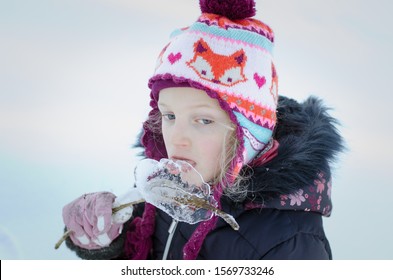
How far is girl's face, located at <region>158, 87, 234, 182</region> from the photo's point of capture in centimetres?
134

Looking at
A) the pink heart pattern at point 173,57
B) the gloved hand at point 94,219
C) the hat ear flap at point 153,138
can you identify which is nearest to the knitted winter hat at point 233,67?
the pink heart pattern at point 173,57

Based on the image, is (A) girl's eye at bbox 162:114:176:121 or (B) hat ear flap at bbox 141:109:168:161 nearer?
(A) girl's eye at bbox 162:114:176:121

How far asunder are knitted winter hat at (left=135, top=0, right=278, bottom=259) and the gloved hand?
0.25 m

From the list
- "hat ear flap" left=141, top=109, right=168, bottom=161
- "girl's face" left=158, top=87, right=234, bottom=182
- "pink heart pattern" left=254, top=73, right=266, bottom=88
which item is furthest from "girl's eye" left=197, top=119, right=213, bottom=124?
"hat ear flap" left=141, top=109, right=168, bottom=161

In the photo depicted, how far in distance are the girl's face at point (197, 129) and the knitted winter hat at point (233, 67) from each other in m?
0.03

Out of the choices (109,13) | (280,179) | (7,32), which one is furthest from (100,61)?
(280,179)

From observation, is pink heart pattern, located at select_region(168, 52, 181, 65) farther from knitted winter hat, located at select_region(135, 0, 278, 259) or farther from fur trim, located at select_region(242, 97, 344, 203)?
fur trim, located at select_region(242, 97, 344, 203)

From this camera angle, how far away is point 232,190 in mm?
1402

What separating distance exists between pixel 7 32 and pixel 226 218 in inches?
77.4

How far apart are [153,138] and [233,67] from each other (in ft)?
1.43

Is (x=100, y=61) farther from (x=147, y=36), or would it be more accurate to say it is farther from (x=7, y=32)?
(x=7, y=32)

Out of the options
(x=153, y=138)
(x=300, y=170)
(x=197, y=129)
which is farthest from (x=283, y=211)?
(x=153, y=138)

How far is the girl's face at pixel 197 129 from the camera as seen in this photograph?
1.34 metres

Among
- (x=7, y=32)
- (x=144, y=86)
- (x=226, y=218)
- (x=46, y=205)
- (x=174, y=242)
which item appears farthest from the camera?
(x=7, y=32)
